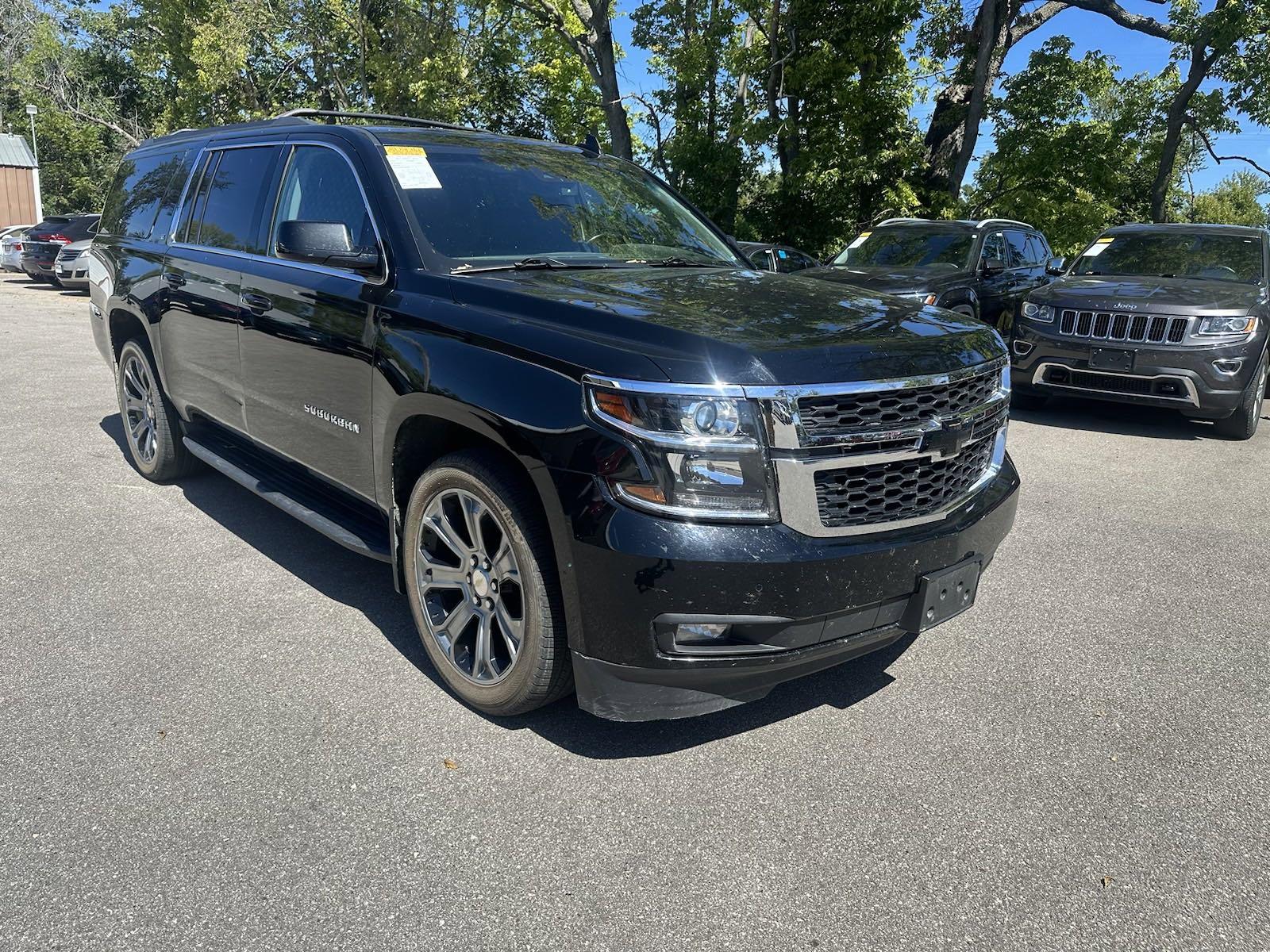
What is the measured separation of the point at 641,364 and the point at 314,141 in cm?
226

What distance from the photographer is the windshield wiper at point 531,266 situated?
337cm

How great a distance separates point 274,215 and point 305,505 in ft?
4.30

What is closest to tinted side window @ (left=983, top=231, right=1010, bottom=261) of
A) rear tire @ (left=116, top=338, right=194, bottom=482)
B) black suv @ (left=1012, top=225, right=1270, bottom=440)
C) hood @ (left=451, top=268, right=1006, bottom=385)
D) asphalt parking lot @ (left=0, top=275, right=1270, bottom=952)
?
black suv @ (left=1012, top=225, right=1270, bottom=440)

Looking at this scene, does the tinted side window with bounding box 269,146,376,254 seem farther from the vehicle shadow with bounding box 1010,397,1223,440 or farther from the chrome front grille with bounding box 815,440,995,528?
the vehicle shadow with bounding box 1010,397,1223,440

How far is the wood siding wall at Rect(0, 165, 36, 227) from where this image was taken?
146 ft

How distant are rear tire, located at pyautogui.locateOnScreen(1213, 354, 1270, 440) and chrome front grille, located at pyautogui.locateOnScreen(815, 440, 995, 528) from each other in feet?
19.6

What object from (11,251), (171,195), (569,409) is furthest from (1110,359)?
(11,251)

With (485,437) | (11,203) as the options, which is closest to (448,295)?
(485,437)

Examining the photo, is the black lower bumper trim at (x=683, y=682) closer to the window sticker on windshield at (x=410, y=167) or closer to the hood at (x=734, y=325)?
the hood at (x=734, y=325)

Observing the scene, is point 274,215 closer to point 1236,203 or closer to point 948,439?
point 948,439

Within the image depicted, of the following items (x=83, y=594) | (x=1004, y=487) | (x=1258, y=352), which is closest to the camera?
(x=1004, y=487)

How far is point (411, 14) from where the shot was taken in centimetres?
2523

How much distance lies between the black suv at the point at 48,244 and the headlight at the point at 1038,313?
2058 cm

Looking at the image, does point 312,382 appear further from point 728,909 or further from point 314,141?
point 728,909
